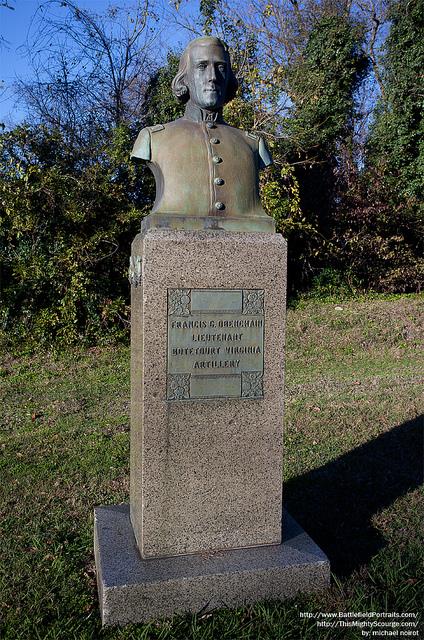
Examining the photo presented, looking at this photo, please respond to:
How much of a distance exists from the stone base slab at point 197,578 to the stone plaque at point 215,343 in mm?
877

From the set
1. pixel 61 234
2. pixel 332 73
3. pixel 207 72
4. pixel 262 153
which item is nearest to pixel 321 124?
pixel 332 73

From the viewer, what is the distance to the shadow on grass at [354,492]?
11.7ft

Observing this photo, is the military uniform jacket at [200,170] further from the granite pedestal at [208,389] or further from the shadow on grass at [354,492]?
the shadow on grass at [354,492]

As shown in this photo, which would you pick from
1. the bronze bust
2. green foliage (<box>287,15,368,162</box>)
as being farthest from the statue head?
green foliage (<box>287,15,368,162</box>)

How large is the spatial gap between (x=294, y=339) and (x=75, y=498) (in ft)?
21.4

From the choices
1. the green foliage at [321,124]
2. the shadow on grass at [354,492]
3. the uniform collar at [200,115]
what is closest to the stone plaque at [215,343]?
the uniform collar at [200,115]

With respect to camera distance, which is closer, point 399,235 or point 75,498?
point 75,498

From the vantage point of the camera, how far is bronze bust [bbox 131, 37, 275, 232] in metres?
2.97

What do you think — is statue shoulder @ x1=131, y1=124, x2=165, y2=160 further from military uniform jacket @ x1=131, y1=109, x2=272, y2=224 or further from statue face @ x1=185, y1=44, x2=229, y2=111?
statue face @ x1=185, y1=44, x2=229, y2=111

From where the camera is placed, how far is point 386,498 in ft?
14.1

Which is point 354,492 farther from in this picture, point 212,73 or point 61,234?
point 61,234

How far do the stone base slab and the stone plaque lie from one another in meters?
0.88

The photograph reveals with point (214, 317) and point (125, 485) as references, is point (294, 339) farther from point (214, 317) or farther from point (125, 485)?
point (214, 317)

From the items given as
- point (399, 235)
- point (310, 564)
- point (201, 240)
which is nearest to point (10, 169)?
point (201, 240)
